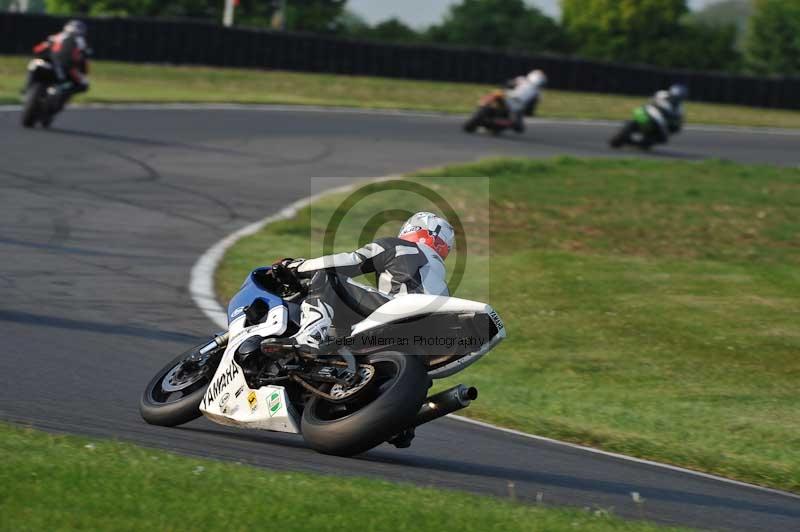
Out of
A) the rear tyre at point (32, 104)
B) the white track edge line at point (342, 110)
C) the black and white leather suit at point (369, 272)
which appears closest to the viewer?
the black and white leather suit at point (369, 272)

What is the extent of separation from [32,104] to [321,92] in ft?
40.4

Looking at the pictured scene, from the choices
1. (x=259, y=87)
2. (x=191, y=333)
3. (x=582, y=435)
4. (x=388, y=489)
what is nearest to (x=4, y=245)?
(x=191, y=333)

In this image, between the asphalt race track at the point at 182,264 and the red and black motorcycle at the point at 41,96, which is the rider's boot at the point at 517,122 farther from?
the red and black motorcycle at the point at 41,96

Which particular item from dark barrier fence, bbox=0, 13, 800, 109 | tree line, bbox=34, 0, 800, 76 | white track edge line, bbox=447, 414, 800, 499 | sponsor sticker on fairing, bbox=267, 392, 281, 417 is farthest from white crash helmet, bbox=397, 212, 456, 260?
tree line, bbox=34, 0, 800, 76

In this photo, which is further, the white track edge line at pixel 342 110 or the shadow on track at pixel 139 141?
the white track edge line at pixel 342 110

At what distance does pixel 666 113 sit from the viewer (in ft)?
84.1

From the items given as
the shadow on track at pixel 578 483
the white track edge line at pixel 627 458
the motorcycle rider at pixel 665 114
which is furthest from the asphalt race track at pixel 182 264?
the motorcycle rider at pixel 665 114

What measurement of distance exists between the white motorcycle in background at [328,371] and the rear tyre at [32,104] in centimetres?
1364

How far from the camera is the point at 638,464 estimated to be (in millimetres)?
7527

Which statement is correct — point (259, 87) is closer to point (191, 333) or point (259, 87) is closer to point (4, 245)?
point (4, 245)

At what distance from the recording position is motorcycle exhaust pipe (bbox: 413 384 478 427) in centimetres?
618


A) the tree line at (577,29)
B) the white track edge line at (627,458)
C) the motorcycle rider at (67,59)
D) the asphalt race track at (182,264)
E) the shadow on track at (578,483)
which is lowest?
the white track edge line at (627,458)

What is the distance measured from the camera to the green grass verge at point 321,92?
91.7 ft

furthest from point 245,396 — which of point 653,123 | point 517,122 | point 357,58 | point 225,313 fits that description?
point 357,58
